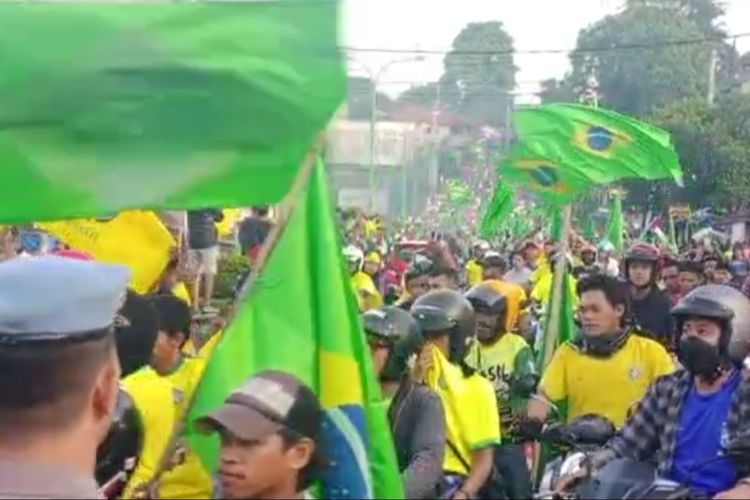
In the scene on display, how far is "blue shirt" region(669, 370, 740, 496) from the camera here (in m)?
6.21

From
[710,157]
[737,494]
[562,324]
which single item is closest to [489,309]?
[562,324]

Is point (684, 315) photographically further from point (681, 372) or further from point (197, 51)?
point (197, 51)

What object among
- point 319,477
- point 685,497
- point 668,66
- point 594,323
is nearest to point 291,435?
point 319,477

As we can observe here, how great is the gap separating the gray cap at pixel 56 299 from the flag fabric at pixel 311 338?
1.26 m

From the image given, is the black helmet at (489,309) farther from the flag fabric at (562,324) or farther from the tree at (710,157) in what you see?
the tree at (710,157)

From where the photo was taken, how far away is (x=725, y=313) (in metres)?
6.44

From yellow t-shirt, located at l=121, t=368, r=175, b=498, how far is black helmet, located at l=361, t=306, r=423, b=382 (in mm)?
1130

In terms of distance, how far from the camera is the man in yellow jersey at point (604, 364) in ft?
27.7

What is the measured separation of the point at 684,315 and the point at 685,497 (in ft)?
3.58

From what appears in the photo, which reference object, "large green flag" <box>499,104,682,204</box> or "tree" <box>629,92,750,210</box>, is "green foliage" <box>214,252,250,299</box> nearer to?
"large green flag" <box>499,104,682,204</box>

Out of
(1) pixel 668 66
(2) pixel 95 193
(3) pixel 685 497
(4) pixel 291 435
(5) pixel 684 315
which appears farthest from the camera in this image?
(1) pixel 668 66

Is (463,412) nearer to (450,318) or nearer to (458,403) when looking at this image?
(458,403)

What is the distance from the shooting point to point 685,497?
562 cm

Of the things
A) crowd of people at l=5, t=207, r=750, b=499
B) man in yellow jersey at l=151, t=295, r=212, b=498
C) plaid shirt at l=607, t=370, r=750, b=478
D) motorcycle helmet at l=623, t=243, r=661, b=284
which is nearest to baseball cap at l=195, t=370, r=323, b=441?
crowd of people at l=5, t=207, r=750, b=499
